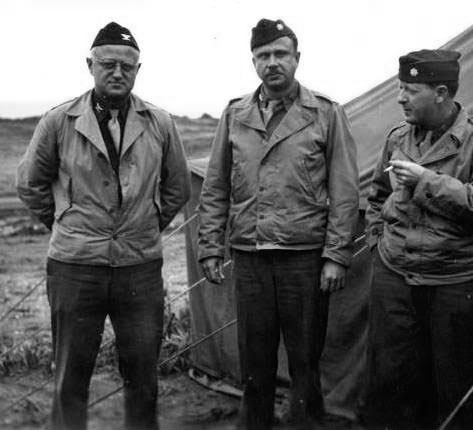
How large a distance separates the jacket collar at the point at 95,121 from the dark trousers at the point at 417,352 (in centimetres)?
118

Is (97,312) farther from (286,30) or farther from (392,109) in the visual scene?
(392,109)

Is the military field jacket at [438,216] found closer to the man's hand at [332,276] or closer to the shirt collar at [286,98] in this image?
the man's hand at [332,276]

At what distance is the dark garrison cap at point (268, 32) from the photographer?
3713 millimetres

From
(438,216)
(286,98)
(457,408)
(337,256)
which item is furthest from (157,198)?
(457,408)

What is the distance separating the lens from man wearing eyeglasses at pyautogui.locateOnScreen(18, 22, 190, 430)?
12.1ft

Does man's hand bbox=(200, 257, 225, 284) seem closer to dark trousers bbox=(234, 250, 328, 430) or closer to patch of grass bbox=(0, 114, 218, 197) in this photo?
dark trousers bbox=(234, 250, 328, 430)

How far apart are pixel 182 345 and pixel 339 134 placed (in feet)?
9.22

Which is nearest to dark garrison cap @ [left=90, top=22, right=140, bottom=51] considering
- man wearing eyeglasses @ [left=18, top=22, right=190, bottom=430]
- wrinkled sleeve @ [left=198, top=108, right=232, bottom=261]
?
man wearing eyeglasses @ [left=18, top=22, right=190, bottom=430]

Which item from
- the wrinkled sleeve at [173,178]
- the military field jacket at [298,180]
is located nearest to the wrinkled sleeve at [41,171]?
the wrinkled sleeve at [173,178]

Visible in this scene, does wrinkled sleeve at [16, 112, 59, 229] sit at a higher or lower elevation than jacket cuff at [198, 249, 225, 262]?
higher

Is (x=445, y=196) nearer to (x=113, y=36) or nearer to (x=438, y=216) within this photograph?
(x=438, y=216)

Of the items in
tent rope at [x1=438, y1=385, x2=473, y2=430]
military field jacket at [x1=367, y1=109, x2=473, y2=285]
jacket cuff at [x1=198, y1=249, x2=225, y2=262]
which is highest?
military field jacket at [x1=367, y1=109, x2=473, y2=285]

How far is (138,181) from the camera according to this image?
3725 millimetres

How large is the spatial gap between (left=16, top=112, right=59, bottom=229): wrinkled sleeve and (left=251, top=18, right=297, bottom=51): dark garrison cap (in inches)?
38.2
